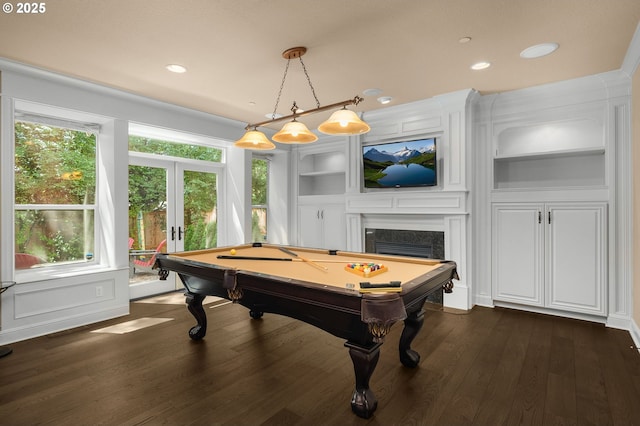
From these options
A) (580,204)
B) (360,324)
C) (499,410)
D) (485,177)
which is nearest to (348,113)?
(360,324)

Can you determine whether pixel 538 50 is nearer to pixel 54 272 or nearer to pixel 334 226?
pixel 334 226

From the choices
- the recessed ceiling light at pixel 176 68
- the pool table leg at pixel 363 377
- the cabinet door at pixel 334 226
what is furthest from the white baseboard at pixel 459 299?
the recessed ceiling light at pixel 176 68

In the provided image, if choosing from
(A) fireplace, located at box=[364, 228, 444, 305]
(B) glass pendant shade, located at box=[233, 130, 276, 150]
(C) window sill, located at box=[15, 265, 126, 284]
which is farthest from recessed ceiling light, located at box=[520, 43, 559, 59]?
(C) window sill, located at box=[15, 265, 126, 284]

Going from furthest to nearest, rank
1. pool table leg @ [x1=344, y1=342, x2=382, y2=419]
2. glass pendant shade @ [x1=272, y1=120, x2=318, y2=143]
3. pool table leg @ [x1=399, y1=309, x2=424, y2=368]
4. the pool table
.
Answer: glass pendant shade @ [x1=272, y1=120, x2=318, y2=143] → pool table leg @ [x1=399, y1=309, x2=424, y2=368] → pool table leg @ [x1=344, y1=342, x2=382, y2=419] → the pool table

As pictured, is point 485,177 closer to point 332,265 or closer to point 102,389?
point 332,265

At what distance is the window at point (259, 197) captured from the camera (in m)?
6.07

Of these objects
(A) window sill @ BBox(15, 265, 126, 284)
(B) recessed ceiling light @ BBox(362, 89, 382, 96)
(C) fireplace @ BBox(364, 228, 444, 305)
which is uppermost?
(B) recessed ceiling light @ BBox(362, 89, 382, 96)

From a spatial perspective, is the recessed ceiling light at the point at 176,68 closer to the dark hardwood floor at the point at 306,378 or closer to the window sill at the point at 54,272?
the window sill at the point at 54,272

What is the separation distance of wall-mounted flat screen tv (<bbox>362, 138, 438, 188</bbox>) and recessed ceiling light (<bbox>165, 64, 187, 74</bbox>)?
2.59 metres

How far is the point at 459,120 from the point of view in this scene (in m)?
4.00

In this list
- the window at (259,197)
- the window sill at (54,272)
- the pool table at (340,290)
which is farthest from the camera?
the window at (259,197)

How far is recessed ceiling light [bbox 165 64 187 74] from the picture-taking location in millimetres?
3092

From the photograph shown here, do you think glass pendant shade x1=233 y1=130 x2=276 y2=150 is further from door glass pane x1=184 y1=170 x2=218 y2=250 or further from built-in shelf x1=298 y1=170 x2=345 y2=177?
built-in shelf x1=298 y1=170 x2=345 y2=177

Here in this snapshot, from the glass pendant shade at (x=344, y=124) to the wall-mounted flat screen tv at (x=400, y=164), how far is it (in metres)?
1.95
